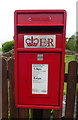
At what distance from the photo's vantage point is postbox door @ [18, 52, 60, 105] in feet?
5.66

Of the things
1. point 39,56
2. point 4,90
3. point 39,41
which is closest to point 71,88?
point 39,56

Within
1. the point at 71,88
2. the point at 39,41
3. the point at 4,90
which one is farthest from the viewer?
the point at 4,90

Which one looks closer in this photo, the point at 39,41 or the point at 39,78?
the point at 39,41

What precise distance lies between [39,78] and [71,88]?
0.66m

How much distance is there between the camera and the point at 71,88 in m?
2.19

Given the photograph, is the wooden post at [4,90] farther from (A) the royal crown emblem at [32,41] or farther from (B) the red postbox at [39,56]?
(A) the royal crown emblem at [32,41]

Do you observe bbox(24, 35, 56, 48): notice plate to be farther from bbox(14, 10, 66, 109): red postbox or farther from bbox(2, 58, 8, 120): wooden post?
bbox(2, 58, 8, 120): wooden post

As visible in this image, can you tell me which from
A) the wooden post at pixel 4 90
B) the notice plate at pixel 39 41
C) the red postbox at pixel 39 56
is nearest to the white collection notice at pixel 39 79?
the red postbox at pixel 39 56

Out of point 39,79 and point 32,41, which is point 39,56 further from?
point 39,79

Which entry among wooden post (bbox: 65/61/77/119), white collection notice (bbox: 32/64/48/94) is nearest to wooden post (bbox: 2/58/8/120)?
white collection notice (bbox: 32/64/48/94)

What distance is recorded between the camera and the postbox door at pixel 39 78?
1725 millimetres

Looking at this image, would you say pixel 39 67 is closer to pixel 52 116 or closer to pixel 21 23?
pixel 21 23

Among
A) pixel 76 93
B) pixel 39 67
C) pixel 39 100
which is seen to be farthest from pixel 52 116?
pixel 39 67

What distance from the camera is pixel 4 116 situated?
2395 mm
